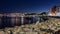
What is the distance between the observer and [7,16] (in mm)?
5156

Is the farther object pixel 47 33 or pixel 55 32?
pixel 55 32

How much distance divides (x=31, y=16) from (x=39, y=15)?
0.31 metres

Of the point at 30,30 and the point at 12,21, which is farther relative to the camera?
the point at 12,21

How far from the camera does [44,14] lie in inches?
237

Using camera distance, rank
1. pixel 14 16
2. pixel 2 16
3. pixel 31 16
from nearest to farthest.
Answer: pixel 2 16 < pixel 14 16 < pixel 31 16

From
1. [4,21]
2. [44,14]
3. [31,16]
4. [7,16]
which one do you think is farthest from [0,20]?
[44,14]

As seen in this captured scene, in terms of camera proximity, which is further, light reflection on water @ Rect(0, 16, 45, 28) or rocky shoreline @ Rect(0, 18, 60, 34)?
light reflection on water @ Rect(0, 16, 45, 28)

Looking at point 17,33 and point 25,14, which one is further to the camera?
point 25,14

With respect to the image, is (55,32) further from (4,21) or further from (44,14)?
(44,14)

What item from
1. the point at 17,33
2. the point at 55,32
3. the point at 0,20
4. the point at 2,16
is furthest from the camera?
the point at 2,16

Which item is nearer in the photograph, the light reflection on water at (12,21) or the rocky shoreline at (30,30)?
the rocky shoreline at (30,30)

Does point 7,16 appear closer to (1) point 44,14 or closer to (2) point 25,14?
(2) point 25,14

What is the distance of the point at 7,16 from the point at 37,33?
2.57 m

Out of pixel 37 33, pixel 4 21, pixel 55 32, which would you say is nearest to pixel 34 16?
pixel 4 21
